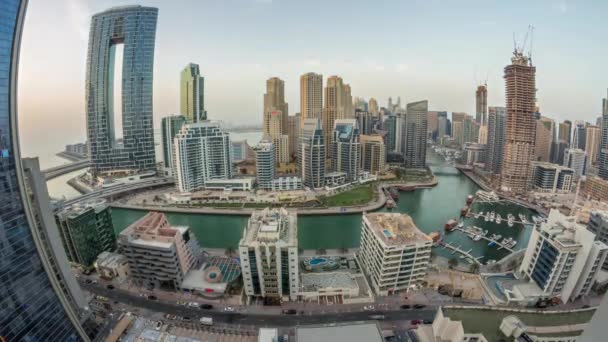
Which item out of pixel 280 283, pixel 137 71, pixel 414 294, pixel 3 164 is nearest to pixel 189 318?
pixel 280 283

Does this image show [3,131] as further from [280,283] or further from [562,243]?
[562,243]

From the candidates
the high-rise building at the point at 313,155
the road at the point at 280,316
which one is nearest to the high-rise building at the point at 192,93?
the high-rise building at the point at 313,155

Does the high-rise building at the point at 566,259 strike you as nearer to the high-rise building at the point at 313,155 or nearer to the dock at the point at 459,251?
the dock at the point at 459,251

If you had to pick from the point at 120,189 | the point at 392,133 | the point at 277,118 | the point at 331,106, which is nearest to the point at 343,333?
the point at 120,189

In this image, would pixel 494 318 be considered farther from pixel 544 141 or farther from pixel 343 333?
pixel 544 141

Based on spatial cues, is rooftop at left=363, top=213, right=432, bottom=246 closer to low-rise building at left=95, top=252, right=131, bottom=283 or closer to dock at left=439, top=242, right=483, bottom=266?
dock at left=439, top=242, right=483, bottom=266

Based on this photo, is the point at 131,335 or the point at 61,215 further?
the point at 61,215
